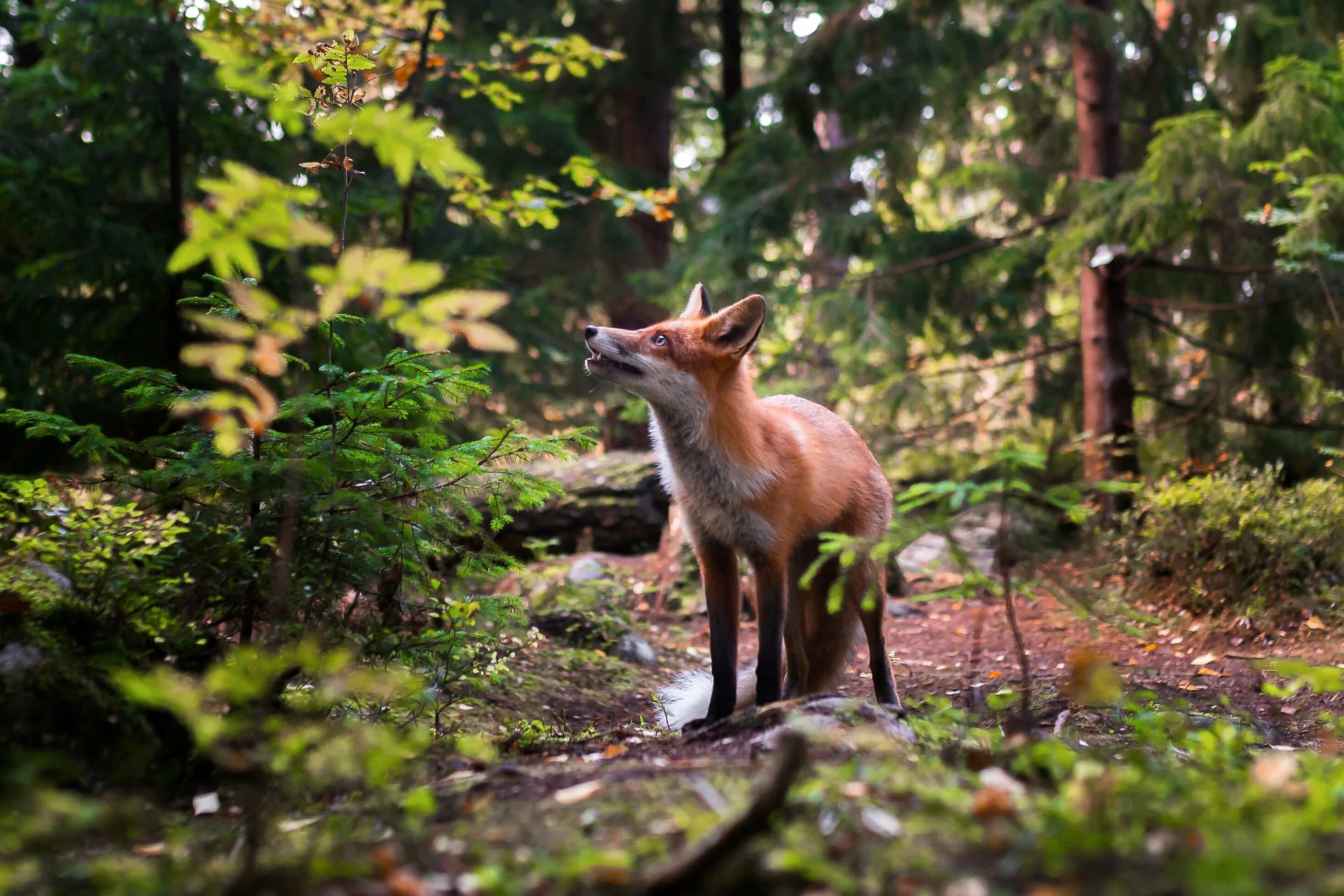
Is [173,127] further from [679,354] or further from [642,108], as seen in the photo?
[642,108]

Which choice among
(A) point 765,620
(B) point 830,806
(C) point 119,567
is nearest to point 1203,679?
(A) point 765,620

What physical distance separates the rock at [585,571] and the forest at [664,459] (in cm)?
4

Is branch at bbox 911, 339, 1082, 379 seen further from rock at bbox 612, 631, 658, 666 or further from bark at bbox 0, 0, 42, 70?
bark at bbox 0, 0, 42, 70

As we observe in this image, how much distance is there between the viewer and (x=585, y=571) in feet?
29.8

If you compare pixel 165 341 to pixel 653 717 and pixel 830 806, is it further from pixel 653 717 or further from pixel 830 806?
pixel 830 806

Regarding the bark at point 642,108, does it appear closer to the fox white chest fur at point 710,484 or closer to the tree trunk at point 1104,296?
the tree trunk at point 1104,296

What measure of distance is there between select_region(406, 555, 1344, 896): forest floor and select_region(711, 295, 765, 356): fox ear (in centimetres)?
190

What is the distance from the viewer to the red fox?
4.65 m

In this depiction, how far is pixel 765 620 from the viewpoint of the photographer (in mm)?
4656

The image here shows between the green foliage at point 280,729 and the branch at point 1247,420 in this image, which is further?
the branch at point 1247,420

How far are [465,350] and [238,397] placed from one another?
468 inches

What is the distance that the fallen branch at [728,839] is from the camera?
2.06 meters

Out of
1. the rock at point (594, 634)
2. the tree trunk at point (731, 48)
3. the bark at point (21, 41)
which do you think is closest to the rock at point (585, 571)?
the rock at point (594, 634)

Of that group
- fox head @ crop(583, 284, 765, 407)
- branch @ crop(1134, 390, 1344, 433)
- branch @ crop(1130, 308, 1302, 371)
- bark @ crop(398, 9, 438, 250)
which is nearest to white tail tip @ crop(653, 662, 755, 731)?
fox head @ crop(583, 284, 765, 407)
